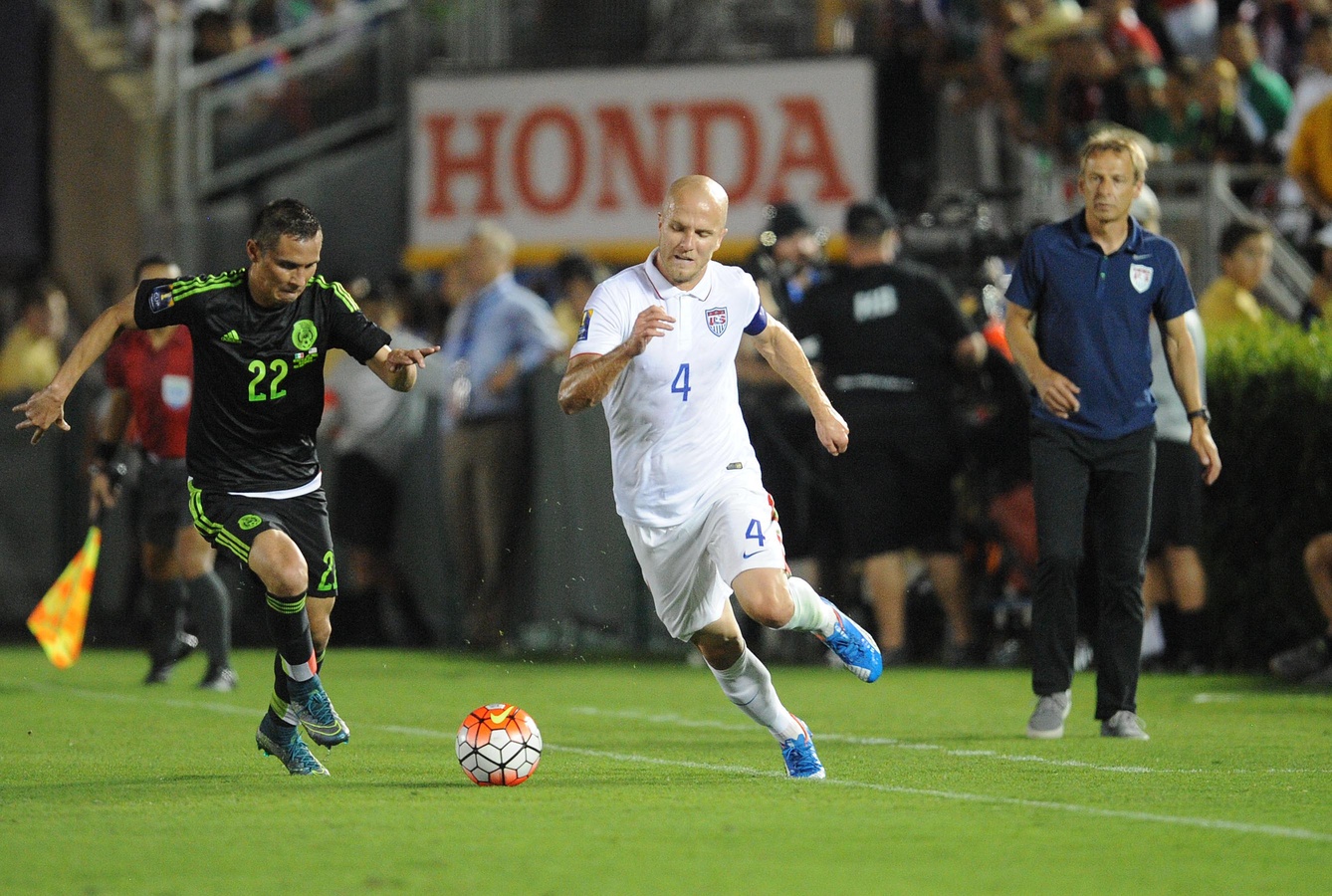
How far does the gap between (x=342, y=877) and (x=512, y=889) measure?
0.49 meters

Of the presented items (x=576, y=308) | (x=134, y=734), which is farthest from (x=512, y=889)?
(x=576, y=308)

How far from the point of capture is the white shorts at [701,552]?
8000mm

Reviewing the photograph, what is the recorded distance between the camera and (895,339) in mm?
13797

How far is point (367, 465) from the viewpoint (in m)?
16.9

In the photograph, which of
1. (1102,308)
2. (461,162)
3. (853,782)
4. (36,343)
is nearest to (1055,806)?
(853,782)

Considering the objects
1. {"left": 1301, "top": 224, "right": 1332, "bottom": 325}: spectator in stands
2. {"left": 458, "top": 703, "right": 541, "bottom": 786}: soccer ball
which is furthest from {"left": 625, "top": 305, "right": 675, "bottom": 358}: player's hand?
{"left": 1301, "top": 224, "right": 1332, "bottom": 325}: spectator in stands

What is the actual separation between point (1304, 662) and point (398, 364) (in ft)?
21.3

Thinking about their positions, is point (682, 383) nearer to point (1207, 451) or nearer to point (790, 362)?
point (790, 362)

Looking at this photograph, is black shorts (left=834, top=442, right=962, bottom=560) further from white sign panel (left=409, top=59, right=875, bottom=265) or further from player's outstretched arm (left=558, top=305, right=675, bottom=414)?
player's outstretched arm (left=558, top=305, right=675, bottom=414)

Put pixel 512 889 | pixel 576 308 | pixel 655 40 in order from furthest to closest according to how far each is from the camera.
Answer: pixel 655 40 < pixel 576 308 < pixel 512 889

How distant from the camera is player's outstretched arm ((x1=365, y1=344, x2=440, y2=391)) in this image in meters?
8.27

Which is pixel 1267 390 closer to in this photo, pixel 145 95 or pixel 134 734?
pixel 134 734

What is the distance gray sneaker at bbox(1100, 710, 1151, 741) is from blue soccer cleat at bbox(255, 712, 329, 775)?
3.45 meters

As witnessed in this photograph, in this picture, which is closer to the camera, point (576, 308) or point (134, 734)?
point (134, 734)
